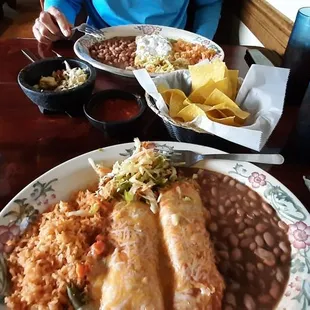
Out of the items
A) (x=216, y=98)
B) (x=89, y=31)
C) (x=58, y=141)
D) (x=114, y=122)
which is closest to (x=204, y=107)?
(x=216, y=98)

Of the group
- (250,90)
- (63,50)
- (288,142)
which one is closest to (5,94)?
(63,50)

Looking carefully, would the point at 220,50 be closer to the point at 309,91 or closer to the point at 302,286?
the point at 309,91

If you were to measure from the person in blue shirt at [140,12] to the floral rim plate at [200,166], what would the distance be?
0.94 meters

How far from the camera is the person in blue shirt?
2100 millimetres

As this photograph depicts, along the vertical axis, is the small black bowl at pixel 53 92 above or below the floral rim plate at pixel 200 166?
above

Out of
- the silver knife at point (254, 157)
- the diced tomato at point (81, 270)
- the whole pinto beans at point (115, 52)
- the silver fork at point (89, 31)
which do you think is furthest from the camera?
the silver fork at point (89, 31)

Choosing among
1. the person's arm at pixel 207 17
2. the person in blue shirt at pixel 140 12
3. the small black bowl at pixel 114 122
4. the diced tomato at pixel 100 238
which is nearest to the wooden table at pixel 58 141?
the small black bowl at pixel 114 122

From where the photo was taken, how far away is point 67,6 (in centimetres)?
208

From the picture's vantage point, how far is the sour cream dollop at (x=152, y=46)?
1808mm

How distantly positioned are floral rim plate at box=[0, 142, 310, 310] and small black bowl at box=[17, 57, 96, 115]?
27 centimetres

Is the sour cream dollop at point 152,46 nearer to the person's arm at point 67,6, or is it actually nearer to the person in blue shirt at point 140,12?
the person in blue shirt at point 140,12

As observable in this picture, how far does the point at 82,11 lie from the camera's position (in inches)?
96.7

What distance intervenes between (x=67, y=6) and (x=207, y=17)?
0.80 meters

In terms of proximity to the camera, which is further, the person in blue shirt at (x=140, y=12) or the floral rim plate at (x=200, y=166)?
the person in blue shirt at (x=140, y=12)
